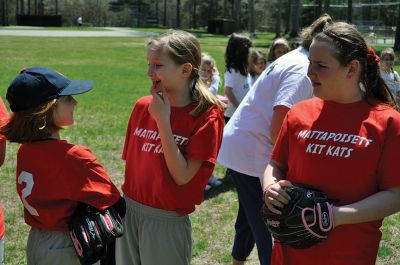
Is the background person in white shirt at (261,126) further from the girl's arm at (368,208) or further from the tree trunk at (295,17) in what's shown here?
the tree trunk at (295,17)

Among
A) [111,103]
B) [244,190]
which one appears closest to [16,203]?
[244,190]

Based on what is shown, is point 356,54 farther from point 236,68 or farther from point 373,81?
point 236,68

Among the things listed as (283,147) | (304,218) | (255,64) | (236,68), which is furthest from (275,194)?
(255,64)

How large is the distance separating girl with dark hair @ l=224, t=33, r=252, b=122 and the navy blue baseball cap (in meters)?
4.10

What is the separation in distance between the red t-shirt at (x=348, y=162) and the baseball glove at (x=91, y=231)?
0.89m

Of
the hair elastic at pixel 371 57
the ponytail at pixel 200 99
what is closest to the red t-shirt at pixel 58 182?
the ponytail at pixel 200 99

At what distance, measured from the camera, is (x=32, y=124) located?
253cm

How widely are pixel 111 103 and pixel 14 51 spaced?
18.0 m

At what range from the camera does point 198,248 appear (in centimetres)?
470

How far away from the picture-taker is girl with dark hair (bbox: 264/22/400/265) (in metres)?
2.11

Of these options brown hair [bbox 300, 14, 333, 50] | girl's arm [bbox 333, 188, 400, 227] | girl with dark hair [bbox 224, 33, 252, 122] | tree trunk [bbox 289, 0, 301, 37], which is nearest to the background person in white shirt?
brown hair [bbox 300, 14, 333, 50]

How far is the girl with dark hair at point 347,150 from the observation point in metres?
2.11

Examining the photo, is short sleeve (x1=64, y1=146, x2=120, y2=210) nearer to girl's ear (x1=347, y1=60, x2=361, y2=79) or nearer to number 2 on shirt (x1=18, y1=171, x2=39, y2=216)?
number 2 on shirt (x1=18, y1=171, x2=39, y2=216)

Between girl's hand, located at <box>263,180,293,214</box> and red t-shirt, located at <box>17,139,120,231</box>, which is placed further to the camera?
red t-shirt, located at <box>17,139,120,231</box>
